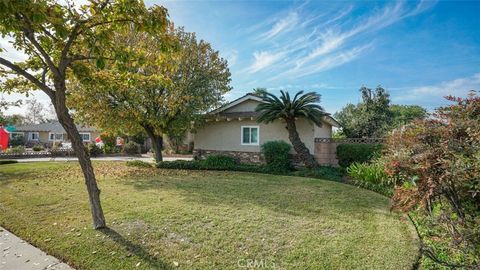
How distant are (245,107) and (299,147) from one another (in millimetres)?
5010

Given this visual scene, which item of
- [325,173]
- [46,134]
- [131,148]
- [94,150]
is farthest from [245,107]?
[46,134]

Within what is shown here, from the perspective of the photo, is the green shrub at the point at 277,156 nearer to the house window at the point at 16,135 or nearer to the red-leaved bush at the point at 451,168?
the red-leaved bush at the point at 451,168

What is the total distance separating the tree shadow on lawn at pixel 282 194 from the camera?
705 centimetres

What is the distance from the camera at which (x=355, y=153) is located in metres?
13.5

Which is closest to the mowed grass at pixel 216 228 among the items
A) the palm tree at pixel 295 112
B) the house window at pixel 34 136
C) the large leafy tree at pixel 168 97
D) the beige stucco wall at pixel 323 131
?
the palm tree at pixel 295 112

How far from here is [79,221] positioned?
581cm

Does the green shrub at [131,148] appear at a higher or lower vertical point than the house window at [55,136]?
lower

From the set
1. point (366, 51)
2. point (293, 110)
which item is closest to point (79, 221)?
point (293, 110)

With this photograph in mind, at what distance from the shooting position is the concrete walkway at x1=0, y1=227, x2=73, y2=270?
12.8 feet

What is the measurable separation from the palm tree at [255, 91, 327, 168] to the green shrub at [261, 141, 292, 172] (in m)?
0.60

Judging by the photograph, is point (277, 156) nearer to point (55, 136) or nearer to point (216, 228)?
point (216, 228)

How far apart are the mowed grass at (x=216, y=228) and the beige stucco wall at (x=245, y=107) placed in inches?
351

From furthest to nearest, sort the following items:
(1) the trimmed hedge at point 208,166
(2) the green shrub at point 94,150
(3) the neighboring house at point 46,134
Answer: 1. (3) the neighboring house at point 46,134
2. (2) the green shrub at point 94,150
3. (1) the trimmed hedge at point 208,166

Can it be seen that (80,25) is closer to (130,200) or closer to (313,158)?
(130,200)
